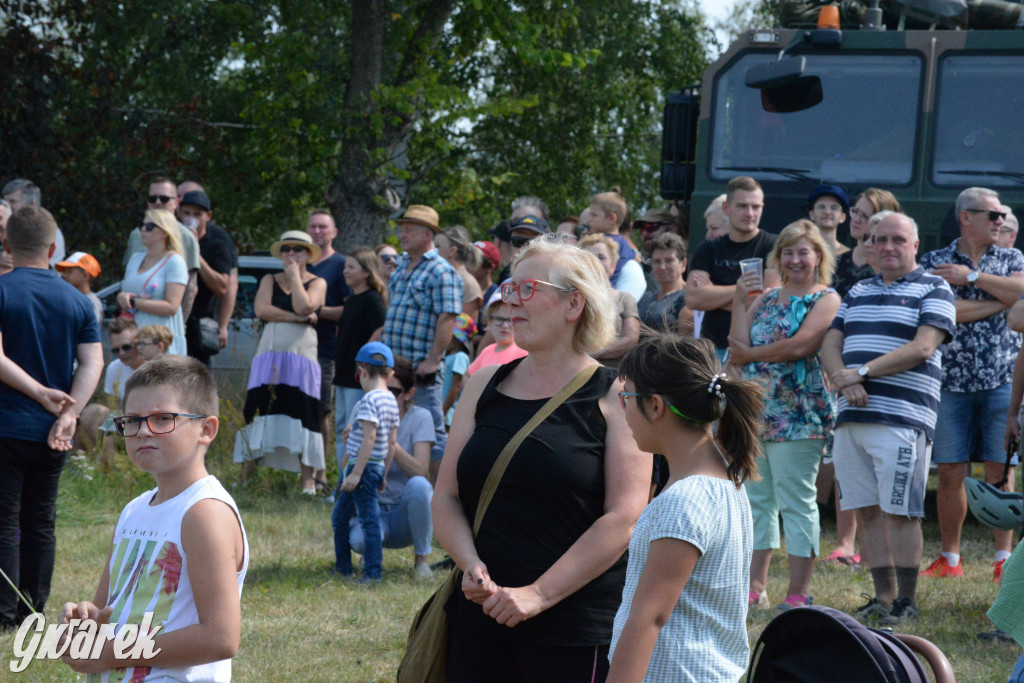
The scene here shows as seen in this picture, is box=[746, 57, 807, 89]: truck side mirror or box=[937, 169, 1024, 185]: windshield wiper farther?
box=[746, 57, 807, 89]: truck side mirror

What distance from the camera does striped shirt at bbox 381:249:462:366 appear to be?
8.15m

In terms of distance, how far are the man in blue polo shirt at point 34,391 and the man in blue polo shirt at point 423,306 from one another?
9.31 ft

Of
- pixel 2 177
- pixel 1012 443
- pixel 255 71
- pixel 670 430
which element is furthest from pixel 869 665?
pixel 255 71

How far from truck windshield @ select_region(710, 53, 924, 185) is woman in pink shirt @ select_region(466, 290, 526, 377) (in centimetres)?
273

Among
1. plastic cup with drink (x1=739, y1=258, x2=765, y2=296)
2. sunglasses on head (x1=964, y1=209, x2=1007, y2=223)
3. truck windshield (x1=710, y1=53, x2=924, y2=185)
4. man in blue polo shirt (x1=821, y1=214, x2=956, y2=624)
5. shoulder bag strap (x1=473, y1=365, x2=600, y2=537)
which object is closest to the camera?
shoulder bag strap (x1=473, y1=365, x2=600, y2=537)

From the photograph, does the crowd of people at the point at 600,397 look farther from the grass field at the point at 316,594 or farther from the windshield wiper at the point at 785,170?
the windshield wiper at the point at 785,170

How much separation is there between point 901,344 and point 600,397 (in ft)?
9.56

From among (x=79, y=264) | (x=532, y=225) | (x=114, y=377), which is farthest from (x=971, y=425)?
(x=79, y=264)

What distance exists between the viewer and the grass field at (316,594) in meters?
4.95

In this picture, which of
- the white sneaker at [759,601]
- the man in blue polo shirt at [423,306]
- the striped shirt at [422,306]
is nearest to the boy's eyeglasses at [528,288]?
the white sneaker at [759,601]

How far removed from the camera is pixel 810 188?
810cm

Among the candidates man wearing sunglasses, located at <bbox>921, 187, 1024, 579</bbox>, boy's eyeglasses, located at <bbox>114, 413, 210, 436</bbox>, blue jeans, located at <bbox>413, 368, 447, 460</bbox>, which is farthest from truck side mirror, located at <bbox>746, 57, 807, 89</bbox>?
boy's eyeglasses, located at <bbox>114, 413, 210, 436</bbox>

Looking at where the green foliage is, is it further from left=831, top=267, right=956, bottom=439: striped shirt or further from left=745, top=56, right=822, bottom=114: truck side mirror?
left=831, top=267, right=956, bottom=439: striped shirt

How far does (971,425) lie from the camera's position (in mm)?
6695
